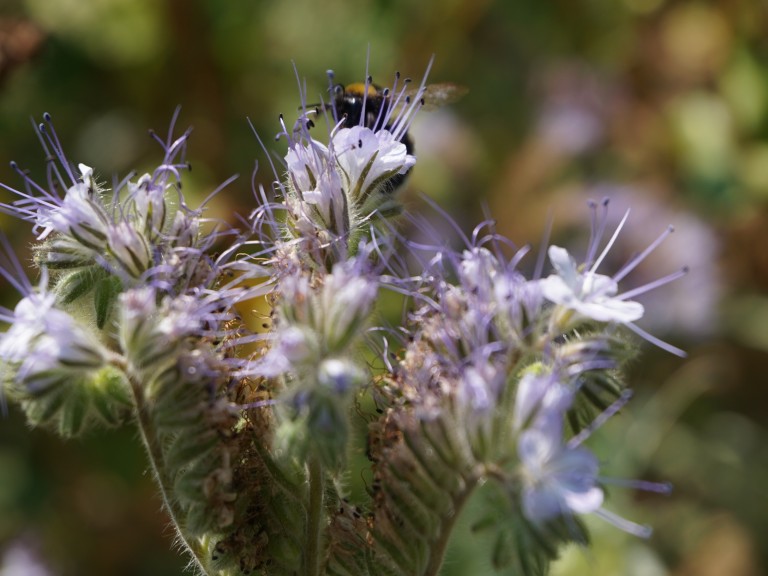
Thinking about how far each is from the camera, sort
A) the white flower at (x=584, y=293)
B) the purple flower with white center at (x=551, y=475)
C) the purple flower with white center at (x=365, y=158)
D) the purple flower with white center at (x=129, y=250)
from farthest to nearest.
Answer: the purple flower with white center at (x=365, y=158), the purple flower with white center at (x=129, y=250), the white flower at (x=584, y=293), the purple flower with white center at (x=551, y=475)

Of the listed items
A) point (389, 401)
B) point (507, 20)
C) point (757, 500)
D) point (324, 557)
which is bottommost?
point (757, 500)

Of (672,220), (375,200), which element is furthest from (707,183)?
(375,200)

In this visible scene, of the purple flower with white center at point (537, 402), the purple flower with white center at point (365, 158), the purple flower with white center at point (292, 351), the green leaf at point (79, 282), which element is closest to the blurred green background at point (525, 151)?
the purple flower with white center at point (365, 158)

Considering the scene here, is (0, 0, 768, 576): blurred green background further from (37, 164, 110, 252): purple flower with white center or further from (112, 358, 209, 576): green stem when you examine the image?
(112, 358, 209, 576): green stem

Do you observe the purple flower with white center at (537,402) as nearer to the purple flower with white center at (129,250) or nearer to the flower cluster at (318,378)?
the flower cluster at (318,378)

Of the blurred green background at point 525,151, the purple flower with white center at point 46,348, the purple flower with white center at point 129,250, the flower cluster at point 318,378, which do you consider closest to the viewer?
the flower cluster at point 318,378

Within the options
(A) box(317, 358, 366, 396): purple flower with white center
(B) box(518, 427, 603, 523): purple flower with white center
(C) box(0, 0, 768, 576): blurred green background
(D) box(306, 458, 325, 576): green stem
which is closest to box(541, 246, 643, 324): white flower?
(B) box(518, 427, 603, 523): purple flower with white center

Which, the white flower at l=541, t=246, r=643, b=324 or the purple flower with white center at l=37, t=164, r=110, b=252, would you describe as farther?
the purple flower with white center at l=37, t=164, r=110, b=252

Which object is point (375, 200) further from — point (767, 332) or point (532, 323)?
point (767, 332)
